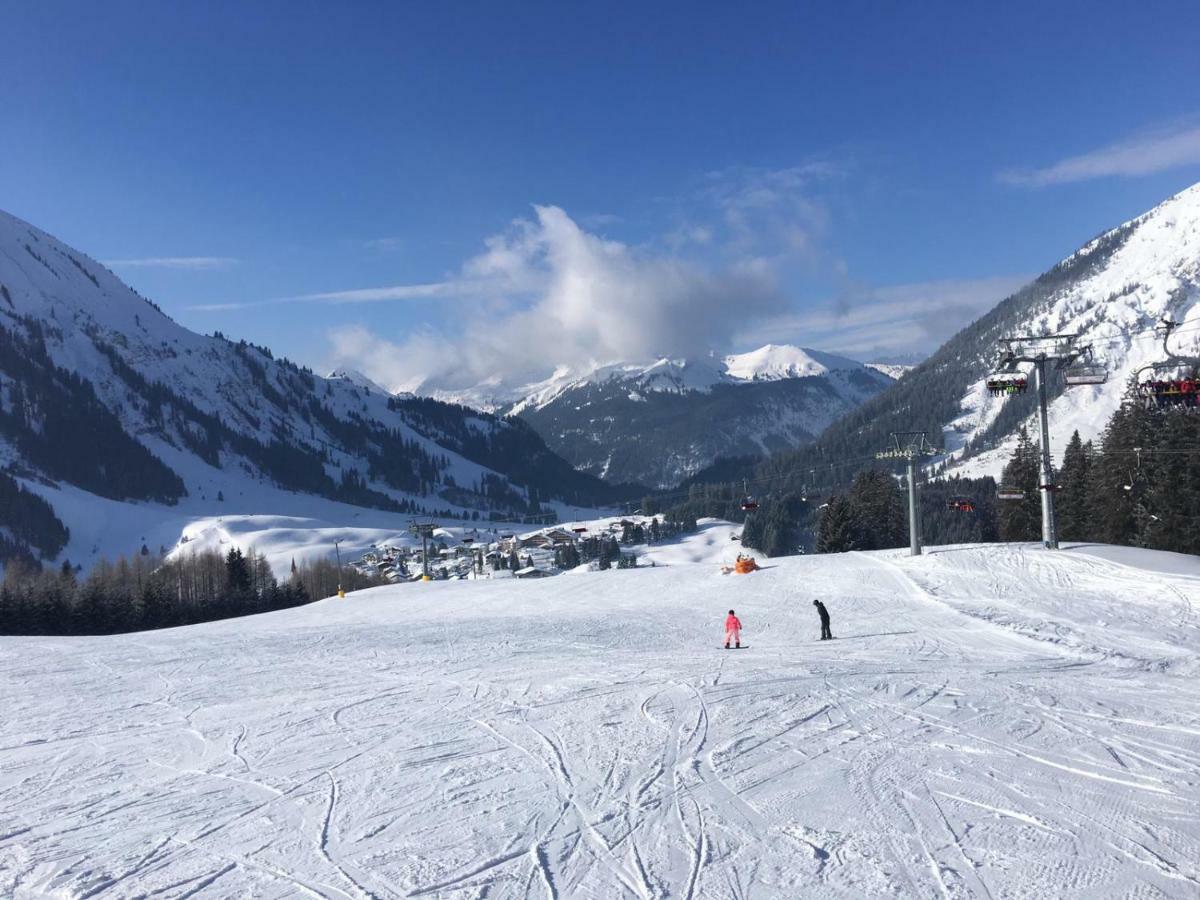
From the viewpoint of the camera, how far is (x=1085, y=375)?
115 ft

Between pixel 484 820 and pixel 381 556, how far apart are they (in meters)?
136

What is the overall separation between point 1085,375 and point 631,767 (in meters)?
31.8

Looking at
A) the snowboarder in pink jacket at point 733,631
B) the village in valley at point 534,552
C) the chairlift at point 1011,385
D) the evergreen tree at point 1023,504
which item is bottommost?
the village in valley at point 534,552

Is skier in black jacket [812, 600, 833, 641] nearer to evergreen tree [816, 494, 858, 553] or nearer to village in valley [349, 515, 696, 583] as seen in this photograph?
evergreen tree [816, 494, 858, 553]

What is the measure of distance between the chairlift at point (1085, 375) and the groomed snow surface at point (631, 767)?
1282 centimetres

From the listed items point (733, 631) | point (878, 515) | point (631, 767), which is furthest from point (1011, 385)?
point (631, 767)

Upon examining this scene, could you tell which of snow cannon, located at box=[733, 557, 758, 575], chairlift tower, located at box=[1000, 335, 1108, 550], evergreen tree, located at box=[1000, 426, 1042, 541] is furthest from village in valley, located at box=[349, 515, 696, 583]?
chairlift tower, located at box=[1000, 335, 1108, 550]

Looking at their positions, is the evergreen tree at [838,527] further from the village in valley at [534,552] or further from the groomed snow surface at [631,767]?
the village in valley at [534,552]

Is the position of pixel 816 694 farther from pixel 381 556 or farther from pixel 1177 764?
pixel 381 556

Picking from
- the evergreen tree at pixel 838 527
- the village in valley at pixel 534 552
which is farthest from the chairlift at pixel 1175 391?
the village in valley at pixel 534 552

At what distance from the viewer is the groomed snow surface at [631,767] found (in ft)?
26.0

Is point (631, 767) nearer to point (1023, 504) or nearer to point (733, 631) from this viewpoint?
point (733, 631)

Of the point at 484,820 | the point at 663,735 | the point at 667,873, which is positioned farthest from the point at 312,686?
the point at 667,873

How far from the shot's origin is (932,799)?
384 inches
